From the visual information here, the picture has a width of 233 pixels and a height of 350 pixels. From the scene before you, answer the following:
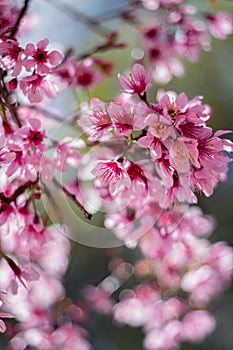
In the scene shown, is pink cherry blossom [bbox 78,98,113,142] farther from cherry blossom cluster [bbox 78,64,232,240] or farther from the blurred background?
the blurred background

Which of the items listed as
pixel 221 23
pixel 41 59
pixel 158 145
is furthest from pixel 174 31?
pixel 158 145

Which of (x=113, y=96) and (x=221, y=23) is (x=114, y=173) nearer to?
(x=221, y=23)

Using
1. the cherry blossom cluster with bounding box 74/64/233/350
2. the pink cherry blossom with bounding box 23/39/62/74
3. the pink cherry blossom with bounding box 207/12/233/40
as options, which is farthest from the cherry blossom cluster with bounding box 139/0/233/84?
the pink cherry blossom with bounding box 23/39/62/74

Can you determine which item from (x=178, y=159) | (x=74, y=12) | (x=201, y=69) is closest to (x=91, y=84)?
(x=74, y=12)

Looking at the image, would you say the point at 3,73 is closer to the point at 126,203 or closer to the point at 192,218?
the point at 126,203

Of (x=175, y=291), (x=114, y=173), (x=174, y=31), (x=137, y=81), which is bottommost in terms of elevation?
(x=175, y=291)
